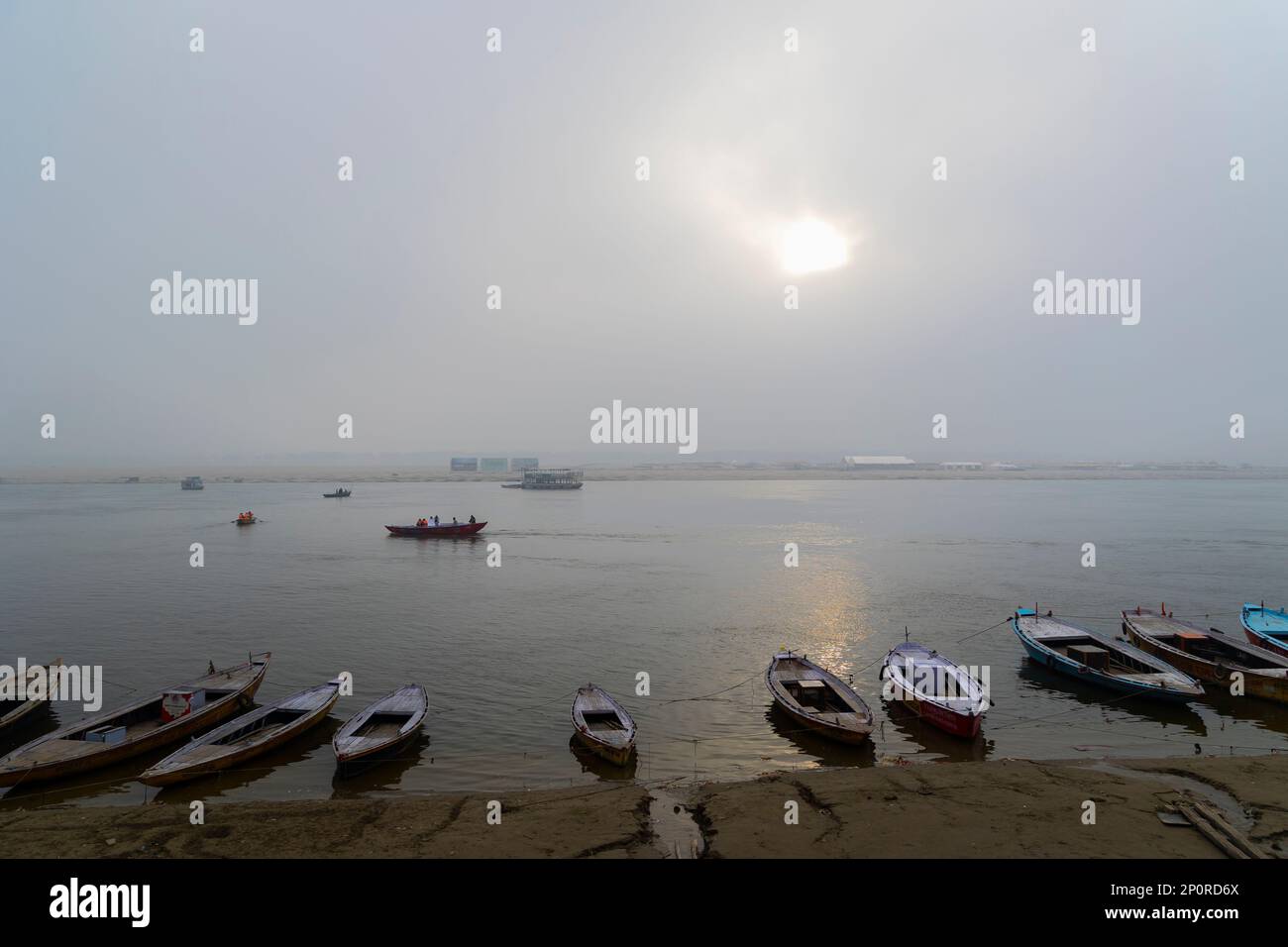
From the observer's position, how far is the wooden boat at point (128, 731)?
18.8m

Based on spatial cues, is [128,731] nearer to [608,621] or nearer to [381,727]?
[381,727]

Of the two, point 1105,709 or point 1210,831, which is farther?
point 1105,709

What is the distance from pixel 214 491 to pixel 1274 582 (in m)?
213

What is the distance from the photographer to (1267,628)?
104 ft

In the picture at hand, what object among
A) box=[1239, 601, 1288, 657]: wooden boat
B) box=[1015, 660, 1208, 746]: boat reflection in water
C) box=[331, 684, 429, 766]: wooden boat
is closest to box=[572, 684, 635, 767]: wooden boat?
box=[331, 684, 429, 766]: wooden boat

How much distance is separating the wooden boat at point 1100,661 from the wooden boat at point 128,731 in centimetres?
3239

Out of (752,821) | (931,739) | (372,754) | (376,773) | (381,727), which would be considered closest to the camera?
(752,821)

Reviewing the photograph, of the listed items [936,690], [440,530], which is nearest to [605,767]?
[936,690]

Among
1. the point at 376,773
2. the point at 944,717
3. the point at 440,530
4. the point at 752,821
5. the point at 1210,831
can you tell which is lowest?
the point at 376,773

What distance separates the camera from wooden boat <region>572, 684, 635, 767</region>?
20.1 m

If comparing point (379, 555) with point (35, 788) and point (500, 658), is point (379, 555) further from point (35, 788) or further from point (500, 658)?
point (35, 788)

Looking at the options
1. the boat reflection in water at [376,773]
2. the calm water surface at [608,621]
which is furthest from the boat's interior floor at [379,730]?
the calm water surface at [608,621]

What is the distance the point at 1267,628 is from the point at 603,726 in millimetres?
32181

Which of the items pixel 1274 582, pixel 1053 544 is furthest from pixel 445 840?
pixel 1053 544
